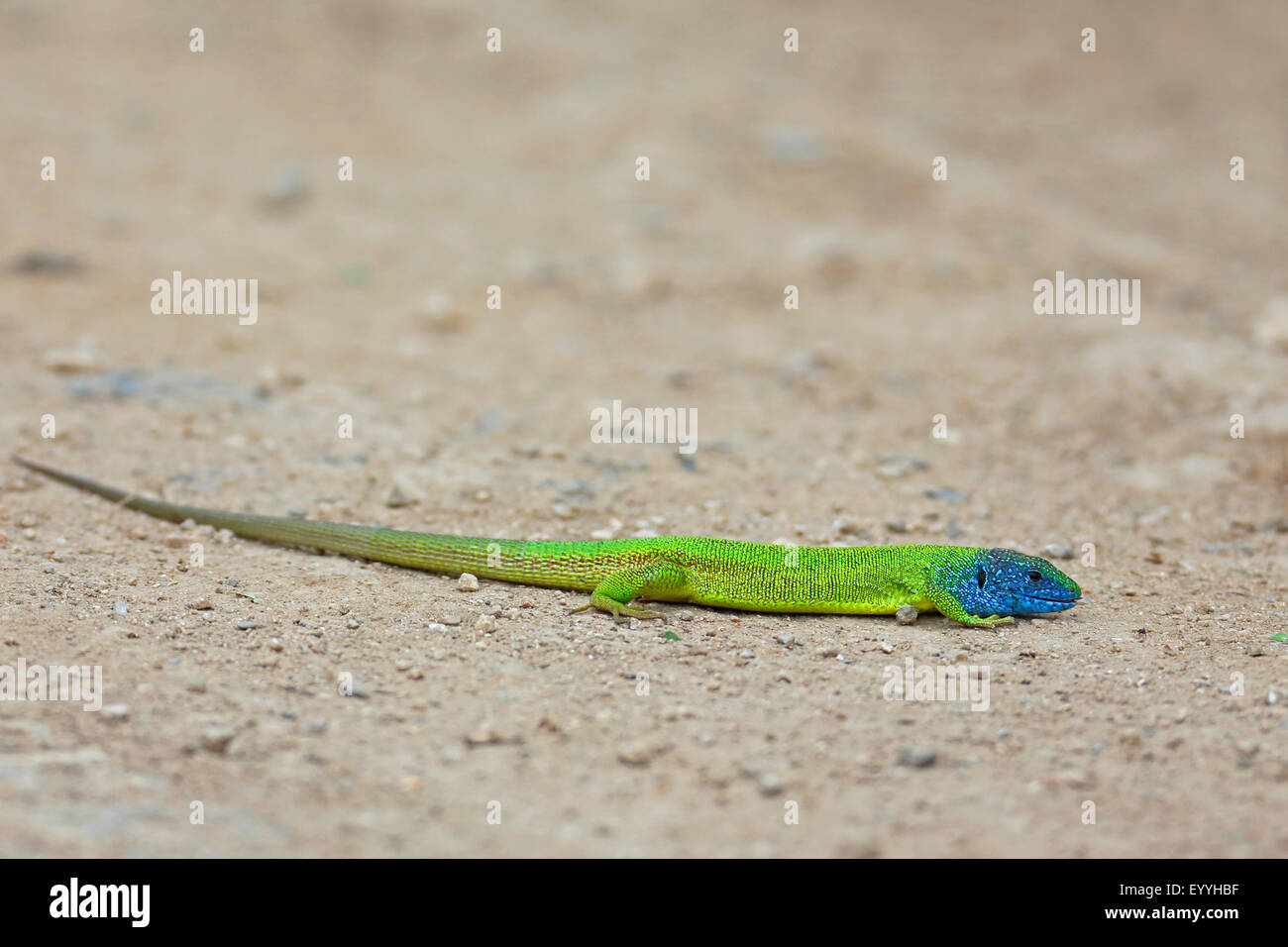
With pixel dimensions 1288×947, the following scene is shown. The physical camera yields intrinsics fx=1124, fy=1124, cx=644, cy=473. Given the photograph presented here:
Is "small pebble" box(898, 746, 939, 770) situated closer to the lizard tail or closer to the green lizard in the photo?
the green lizard

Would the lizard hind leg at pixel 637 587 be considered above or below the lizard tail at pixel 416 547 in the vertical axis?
Result: below

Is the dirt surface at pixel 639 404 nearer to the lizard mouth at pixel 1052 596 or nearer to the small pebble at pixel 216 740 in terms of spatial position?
the small pebble at pixel 216 740

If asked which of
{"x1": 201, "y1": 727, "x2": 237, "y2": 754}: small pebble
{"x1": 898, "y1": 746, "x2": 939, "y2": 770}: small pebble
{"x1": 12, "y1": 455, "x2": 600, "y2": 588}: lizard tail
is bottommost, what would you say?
{"x1": 898, "y1": 746, "x2": 939, "y2": 770}: small pebble

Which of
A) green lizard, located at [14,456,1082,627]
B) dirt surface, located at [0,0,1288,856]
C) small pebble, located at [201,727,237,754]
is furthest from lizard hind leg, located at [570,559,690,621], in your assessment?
small pebble, located at [201,727,237,754]

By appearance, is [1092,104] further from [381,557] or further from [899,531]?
[381,557]

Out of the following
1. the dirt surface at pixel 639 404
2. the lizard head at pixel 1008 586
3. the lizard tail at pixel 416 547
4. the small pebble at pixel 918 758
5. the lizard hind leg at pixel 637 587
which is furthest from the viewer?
the lizard tail at pixel 416 547

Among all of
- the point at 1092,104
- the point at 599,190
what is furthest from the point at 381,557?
the point at 1092,104

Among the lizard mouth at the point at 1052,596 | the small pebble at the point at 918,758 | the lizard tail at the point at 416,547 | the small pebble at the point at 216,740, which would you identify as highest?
the lizard tail at the point at 416,547

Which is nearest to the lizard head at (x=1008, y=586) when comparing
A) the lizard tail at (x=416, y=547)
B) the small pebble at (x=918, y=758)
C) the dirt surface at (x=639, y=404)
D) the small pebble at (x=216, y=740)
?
the dirt surface at (x=639, y=404)
